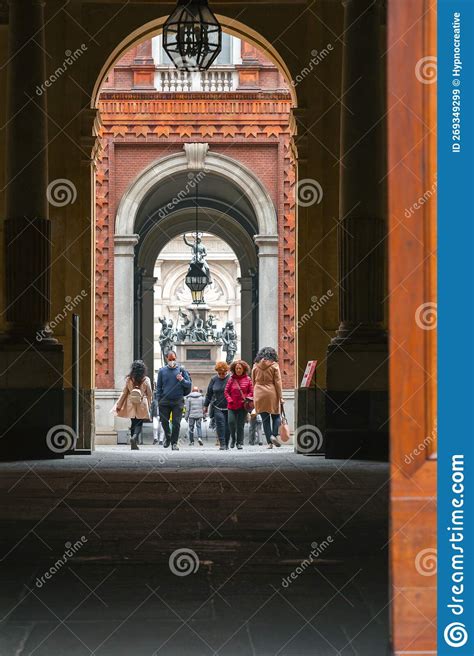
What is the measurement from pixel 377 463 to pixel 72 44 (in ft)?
25.1

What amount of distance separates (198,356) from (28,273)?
23.8 meters

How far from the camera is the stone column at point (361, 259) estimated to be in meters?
13.1

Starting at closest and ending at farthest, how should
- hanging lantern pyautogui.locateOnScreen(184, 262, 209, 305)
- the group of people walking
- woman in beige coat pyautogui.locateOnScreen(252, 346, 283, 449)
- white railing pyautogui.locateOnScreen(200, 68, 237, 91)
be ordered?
1. woman in beige coat pyautogui.locateOnScreen(252, 346, 283, 449)
2. the group of people walking
3. white railing pyautogui.locateOnScreen(200, 68, 237, 91)
4. hanging lantern pyautogui.locateOnScreen(184, 262, 209, 305)

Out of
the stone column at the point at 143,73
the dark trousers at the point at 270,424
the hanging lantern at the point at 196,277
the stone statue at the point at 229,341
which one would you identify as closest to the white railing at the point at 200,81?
the stone column at the point at 143,73

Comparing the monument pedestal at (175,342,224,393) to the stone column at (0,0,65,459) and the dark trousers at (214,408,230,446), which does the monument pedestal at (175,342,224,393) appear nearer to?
the dark trousers at (214,408,230,446)

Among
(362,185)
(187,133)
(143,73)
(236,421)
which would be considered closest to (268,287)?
(187,133)

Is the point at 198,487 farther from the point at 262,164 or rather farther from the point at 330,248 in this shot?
the point at 262,164

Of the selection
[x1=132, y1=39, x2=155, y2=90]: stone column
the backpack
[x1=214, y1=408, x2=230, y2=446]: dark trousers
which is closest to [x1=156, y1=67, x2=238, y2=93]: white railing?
[x1=132, y1=39, x2=155, y2=90]: stone column

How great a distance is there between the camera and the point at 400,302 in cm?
355

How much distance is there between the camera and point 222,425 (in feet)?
66.4

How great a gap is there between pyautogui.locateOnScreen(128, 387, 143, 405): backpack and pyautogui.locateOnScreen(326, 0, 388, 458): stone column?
5256mm

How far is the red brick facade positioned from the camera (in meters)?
27.5

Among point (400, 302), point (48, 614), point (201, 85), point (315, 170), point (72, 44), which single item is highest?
point (201, 85)
